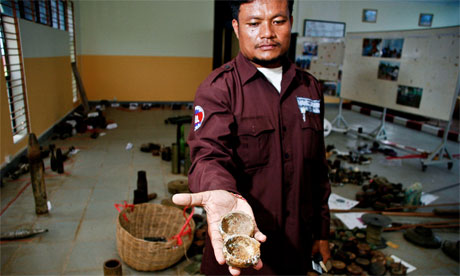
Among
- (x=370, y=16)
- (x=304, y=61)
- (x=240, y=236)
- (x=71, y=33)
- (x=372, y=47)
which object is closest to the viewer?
(x=240, y=236)

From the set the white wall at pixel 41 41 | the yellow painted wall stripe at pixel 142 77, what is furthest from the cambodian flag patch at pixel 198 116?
the yellow painted wall stripe at pixel 142 77

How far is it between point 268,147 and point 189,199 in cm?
46

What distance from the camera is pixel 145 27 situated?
791cm

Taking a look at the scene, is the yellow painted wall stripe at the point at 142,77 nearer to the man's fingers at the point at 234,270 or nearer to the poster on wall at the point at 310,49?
the poster on wall at the point at 310,49

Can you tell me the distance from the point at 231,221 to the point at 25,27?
478 cm

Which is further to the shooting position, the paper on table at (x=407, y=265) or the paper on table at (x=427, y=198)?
the paper on table at (x=427, y=198)

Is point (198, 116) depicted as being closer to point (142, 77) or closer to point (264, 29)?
point (264, 29)

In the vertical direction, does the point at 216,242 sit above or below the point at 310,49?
below

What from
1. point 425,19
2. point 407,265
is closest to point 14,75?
point 407,265

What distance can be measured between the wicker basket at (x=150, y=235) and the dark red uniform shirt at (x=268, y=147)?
3.04 feet

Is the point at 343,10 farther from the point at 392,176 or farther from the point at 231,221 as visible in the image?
the point at 231,221

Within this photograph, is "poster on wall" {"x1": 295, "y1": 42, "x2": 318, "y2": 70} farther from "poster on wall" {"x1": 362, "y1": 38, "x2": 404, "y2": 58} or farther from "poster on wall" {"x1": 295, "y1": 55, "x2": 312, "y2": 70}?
"poster on wall" {"x1": 362, "y1": 38, "x2": 404, "y2": 58}

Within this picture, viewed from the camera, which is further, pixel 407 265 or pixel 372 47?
pixel 372 47

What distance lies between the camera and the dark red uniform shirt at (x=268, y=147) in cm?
115
